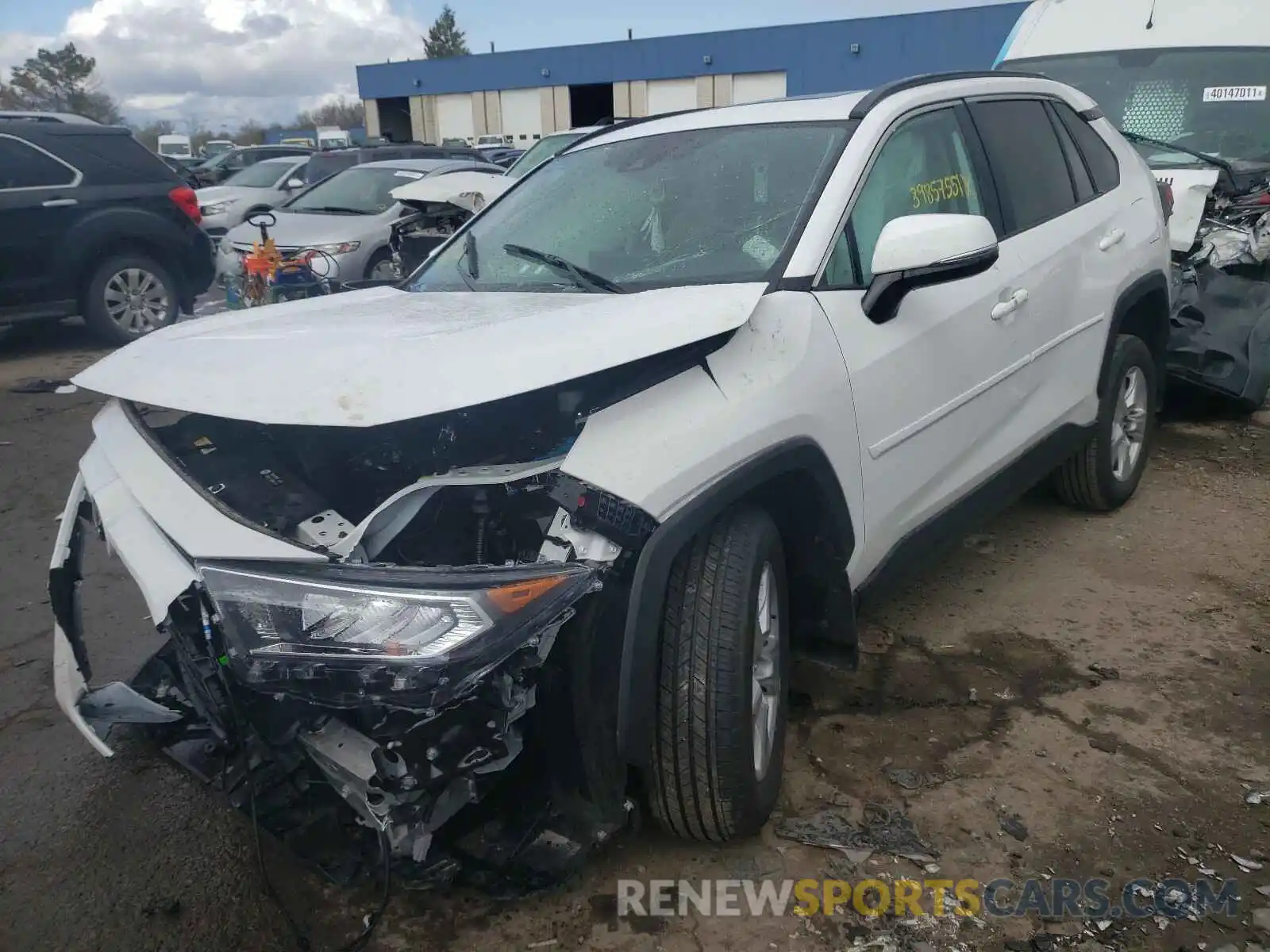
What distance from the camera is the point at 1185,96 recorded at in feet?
21.2

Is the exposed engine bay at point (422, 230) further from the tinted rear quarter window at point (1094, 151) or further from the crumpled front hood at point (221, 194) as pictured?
the crumpled front hood at point (221, 194)

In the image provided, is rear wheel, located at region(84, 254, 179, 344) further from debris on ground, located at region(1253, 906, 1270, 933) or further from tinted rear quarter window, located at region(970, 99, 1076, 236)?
debris on ground, located at region(1253, 906, 1270, 933)

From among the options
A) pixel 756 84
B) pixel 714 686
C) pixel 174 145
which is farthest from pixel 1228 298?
pixel 174 145

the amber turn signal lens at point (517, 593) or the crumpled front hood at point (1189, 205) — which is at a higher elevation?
the crumpled front hood at point (1189, 205)

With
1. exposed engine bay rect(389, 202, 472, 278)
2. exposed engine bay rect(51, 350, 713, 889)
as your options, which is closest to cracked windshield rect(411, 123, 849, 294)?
exposed engine bay rect(51, 350, 713, 889)

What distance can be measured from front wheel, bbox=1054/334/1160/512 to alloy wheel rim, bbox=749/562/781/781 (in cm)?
228

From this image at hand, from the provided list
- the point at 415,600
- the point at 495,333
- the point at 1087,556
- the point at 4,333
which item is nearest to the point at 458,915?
the point at 415,600

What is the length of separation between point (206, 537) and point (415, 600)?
1.57 ft

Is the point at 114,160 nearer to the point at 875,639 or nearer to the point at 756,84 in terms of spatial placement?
the point at 875,639

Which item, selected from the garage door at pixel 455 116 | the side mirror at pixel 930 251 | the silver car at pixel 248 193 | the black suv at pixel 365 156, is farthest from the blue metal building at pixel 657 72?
the side mirror at pixel 930 251

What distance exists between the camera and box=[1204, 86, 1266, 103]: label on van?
6.25 meters

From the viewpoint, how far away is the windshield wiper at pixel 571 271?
9.27ft

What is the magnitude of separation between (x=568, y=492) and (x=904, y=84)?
2.04 m

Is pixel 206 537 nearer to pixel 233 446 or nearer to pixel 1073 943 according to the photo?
pixel 233 446
